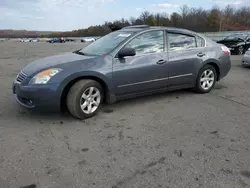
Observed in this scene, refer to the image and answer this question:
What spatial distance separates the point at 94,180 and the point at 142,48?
9.48 ft

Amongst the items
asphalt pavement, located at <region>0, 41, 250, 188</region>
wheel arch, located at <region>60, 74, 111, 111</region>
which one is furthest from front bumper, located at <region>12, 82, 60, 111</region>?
asphalt pavement, located at <region>0, 41, 250, 188</region>

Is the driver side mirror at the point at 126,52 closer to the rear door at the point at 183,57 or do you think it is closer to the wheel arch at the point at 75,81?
the wheel arch at the point at 75,81

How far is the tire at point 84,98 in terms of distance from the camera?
13.1 feet

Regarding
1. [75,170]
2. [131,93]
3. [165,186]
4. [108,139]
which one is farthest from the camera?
[131,93]

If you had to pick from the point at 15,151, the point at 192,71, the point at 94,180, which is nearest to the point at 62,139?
the point at 15,151

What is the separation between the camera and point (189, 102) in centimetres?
505

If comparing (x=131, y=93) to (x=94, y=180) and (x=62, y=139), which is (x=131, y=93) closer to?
(x=62, y=139)

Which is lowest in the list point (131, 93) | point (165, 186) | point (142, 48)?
point (165, 186)

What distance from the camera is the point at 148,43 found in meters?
4.73

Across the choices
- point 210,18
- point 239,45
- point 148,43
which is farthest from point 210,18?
point 148,43

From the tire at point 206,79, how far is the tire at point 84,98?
2.48 m

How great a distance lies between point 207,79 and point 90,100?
9.93 feet

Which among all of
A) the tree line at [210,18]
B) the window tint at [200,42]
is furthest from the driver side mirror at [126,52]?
the tree line at [210,18]

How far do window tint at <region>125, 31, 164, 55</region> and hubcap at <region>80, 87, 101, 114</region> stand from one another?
1099 millimetres
